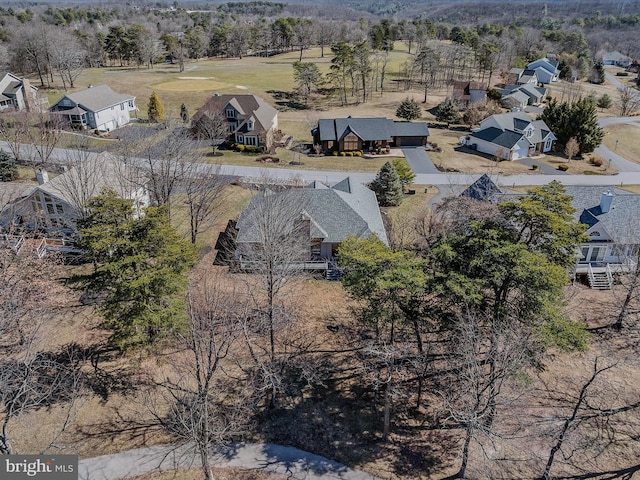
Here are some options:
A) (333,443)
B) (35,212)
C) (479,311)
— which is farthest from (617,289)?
(35,212)

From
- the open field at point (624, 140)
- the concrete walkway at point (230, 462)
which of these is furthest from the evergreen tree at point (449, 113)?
the concrete walkway at point (230, 462)

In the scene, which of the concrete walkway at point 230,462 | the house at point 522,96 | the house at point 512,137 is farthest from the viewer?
the house at point 522,96

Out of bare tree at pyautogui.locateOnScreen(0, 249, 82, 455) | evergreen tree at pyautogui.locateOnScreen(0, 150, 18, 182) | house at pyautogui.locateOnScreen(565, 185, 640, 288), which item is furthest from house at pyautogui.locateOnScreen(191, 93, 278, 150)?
house at pyautogui.locateOnScreen(565, 185, 640, 288)

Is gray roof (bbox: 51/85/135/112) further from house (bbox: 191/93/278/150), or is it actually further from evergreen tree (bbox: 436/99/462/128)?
evergreen tree (bbox: 436/99/462/128)

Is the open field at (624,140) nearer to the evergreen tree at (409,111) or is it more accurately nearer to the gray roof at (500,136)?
the gray roof at (500,136)

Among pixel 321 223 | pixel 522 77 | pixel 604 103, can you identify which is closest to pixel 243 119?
pixel 321 223
